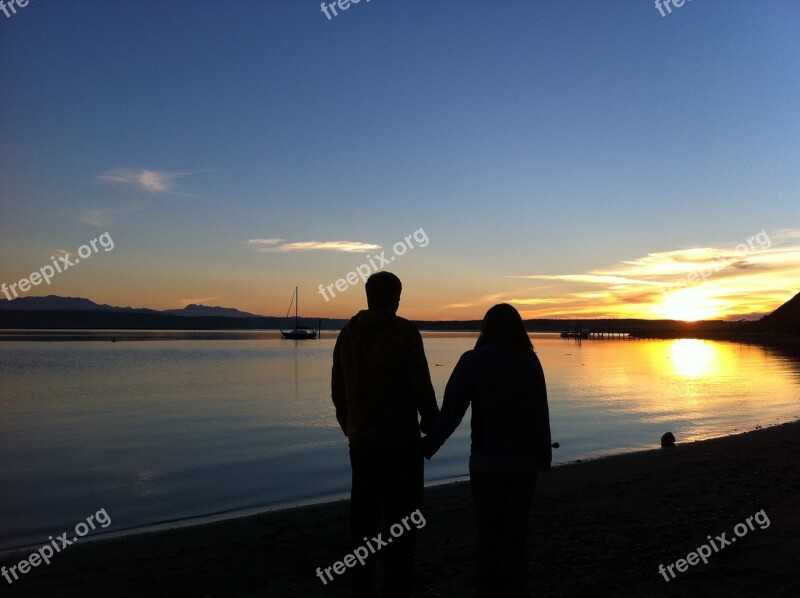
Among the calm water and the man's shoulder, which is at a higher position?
the man's shoulder

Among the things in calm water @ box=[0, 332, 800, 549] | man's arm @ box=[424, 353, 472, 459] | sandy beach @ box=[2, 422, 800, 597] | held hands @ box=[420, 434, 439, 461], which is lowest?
calm water @ box=[0, 332, 800, 549]

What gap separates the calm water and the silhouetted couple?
6558 millimetres

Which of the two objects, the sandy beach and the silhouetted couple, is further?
the sandy beach

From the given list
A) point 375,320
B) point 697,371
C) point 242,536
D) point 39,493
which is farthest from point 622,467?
point 697,371

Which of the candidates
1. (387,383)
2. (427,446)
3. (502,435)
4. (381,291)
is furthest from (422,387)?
(381,291)

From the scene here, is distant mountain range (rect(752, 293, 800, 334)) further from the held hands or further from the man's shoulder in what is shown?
the man's shoulder

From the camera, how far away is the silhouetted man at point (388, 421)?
4.07 m

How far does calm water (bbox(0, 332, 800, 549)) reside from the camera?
10891mm

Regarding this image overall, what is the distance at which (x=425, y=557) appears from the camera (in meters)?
6.34

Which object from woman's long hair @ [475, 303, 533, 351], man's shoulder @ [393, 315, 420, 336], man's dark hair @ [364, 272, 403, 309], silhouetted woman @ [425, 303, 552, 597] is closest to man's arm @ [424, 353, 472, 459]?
silhouetted woman @ [425, 303, 552, 597]

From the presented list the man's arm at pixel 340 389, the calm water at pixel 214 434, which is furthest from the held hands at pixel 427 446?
the calm water at pixel 214 434

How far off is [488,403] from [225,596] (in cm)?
324

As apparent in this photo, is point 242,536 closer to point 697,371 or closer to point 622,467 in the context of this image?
point 622,467

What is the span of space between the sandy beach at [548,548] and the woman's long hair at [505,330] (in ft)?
7.94
